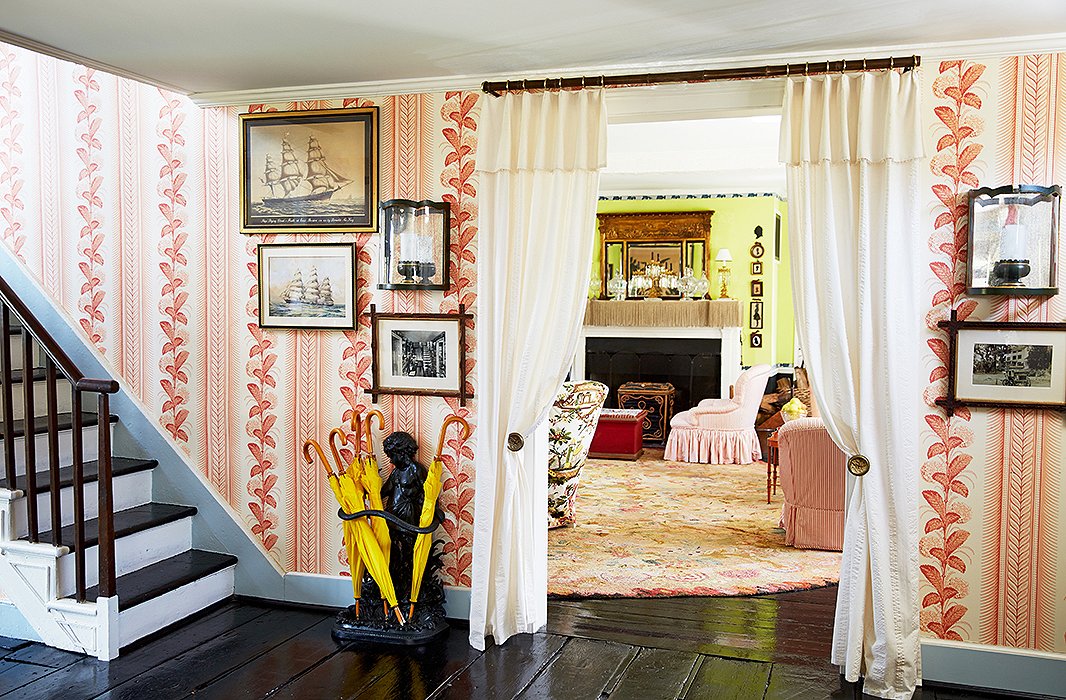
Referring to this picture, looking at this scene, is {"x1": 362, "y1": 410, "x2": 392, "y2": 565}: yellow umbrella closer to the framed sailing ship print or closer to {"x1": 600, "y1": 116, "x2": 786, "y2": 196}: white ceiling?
the framed sailing ship print

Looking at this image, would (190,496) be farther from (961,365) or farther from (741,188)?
(741,188)

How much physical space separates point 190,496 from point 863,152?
334 cm

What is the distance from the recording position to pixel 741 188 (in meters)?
9.23

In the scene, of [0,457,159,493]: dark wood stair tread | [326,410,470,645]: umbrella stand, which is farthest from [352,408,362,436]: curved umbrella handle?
[0,457,159,493]: dark wood stair tread

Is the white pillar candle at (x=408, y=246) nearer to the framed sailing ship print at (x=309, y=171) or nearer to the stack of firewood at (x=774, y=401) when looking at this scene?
the framed sailing ship print at (x=309, y=171)

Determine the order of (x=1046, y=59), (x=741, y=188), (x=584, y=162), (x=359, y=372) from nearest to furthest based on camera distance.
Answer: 1. (x=1046, y=59)
2. (x=584, y=162)
3. (x=359, y=372)
4. (x=741, y=188)

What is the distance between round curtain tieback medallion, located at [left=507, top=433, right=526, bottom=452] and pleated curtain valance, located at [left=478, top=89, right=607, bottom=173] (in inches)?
42.4

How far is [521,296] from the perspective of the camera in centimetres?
386

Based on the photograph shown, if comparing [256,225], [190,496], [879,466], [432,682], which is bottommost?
[432,682]

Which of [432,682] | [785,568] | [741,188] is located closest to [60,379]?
[432,682]

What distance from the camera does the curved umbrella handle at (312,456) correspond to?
4055mm

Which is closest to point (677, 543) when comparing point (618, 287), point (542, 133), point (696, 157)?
point (542, 133)

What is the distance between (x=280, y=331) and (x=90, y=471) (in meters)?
1.07

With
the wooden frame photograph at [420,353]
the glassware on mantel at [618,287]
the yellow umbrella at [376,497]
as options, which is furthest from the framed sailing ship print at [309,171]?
the glassware on mantel at [618,287]
